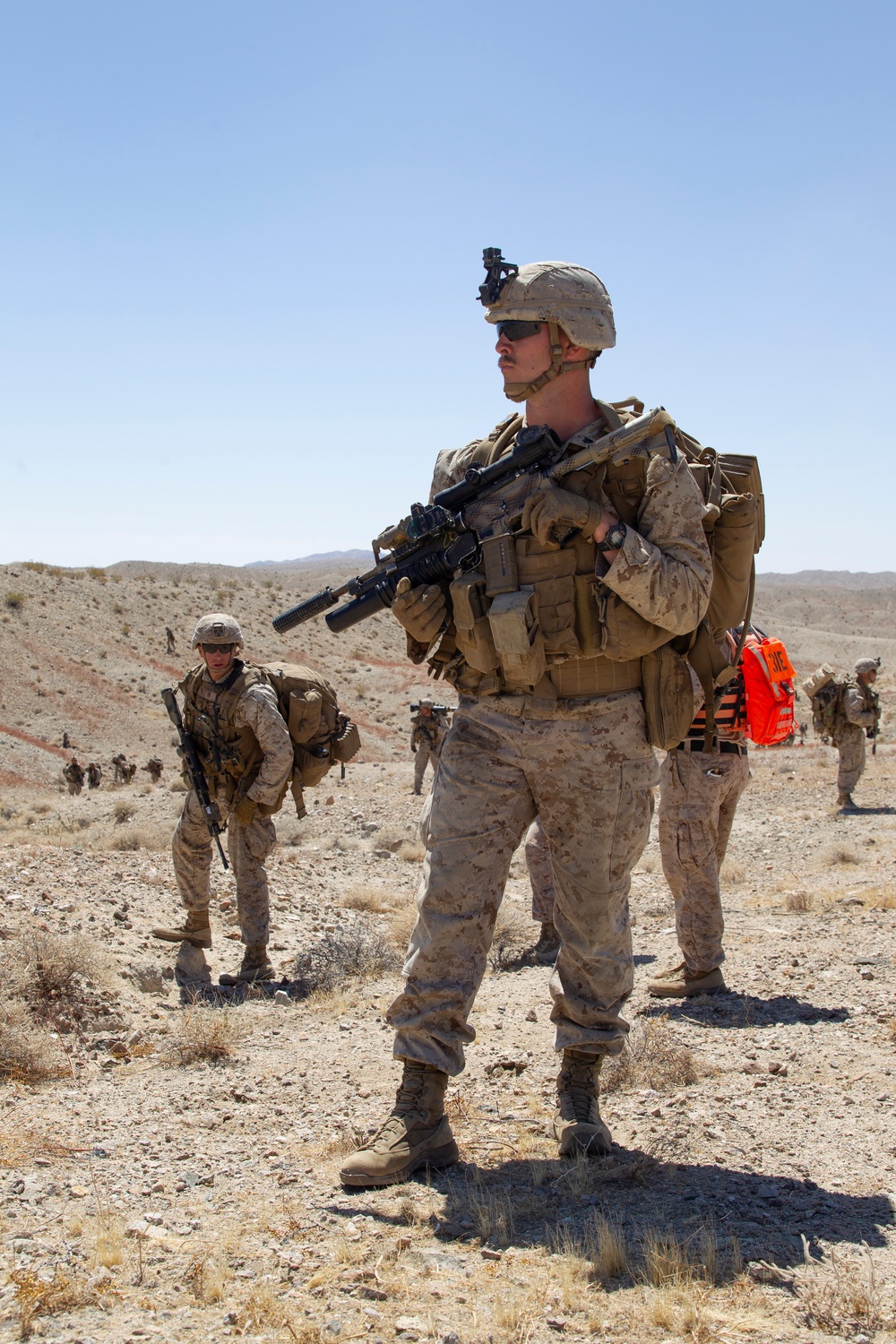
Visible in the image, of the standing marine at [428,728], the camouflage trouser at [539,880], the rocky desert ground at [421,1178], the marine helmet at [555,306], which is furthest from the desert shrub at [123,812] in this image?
the marine helmet at [555,306]

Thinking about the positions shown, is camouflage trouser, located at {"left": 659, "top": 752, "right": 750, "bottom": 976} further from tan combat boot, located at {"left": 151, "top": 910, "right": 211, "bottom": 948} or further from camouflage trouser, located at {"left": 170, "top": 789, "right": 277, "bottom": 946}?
tan combat boot, located at {"left": 151, "top": 910, "right": 211, "bottom": 948}

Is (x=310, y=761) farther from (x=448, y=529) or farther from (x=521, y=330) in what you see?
(x=521, y=330)

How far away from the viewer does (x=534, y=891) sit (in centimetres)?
707

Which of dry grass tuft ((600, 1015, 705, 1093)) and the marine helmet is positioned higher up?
the marine helmet

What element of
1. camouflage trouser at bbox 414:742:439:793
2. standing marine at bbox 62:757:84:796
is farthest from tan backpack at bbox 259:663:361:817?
standing marine at bbox 62:757:84:796

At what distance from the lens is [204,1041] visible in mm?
4891

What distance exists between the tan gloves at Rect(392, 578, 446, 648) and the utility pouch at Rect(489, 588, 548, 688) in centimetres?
22

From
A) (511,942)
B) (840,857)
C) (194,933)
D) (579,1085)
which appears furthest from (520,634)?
(840,857)

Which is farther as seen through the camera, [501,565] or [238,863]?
[238,863]

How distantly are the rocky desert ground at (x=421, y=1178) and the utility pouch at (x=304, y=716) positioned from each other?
1.31 metres

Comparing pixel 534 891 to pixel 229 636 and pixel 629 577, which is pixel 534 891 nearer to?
pixel 229 636

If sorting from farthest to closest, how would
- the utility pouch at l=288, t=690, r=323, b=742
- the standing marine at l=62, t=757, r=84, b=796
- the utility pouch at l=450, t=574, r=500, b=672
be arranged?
the standing marine at l=62, t=757, r=84, b=796 → the utility pouch at l=288, t=690, r=323, b=742 → the utility pouch at l=450, t=574, r=500, b=672

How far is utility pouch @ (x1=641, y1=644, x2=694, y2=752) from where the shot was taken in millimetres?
3539

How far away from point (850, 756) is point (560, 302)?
12.2m
